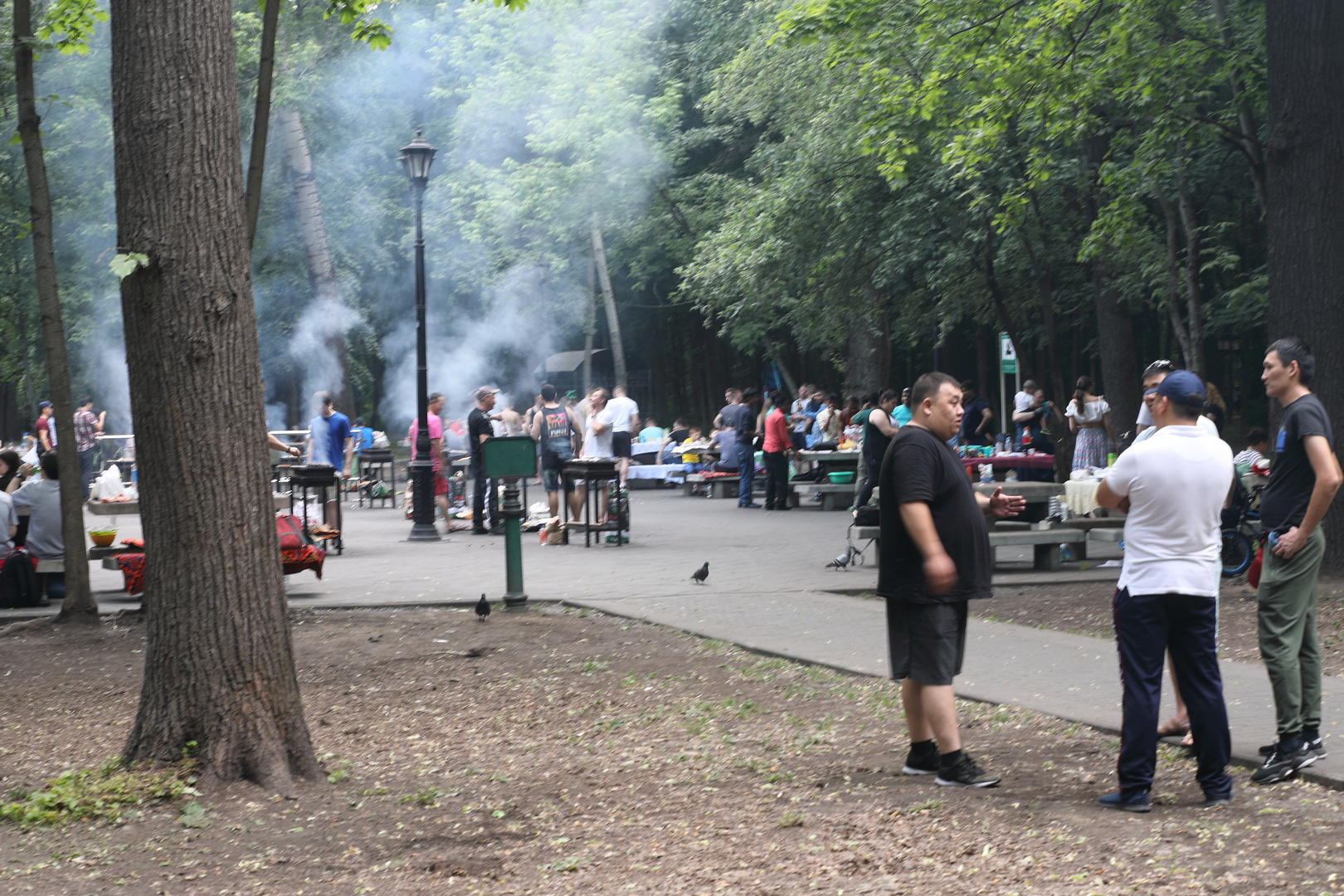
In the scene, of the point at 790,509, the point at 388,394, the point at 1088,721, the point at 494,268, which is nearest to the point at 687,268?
the point at 790,509

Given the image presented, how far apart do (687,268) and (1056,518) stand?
15.8m

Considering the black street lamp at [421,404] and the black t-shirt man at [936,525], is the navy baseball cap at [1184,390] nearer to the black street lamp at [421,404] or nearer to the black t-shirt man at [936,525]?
the black t-shirt man at [936,525]

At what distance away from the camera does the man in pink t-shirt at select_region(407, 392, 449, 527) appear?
18.5 metres

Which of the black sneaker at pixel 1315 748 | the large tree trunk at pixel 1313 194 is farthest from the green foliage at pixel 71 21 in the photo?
the large tree trunk at pixel 1313 194

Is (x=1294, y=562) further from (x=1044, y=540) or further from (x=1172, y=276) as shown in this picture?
(x=1172, y=276)

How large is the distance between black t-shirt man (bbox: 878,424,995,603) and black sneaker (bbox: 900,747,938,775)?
702 millimetres

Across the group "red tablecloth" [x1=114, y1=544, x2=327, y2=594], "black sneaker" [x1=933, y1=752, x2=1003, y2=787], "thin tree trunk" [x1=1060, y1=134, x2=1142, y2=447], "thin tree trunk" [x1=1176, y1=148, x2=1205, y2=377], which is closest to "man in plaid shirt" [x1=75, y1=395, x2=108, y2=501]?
"red tablecloth" [x1=114, y1=544, x2=327, y2=594]

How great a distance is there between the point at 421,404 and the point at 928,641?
42.9ft

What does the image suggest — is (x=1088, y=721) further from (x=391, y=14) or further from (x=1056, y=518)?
(x=391, y=14)

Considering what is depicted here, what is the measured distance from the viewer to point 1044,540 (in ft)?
42.4

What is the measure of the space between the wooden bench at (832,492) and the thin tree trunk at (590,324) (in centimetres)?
1763

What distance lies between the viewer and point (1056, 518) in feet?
49.5

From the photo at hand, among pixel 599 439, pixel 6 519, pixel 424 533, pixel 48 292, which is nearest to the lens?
pixel 48 292

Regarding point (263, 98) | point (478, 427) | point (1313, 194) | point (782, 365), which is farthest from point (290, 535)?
point (782, 365)
